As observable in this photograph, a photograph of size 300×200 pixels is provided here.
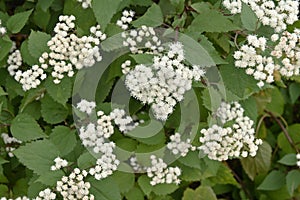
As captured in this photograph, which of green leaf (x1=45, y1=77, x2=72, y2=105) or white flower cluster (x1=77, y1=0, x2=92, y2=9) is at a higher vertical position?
white flower cluster (x1=77, y1=0, x2=92, y2=9)

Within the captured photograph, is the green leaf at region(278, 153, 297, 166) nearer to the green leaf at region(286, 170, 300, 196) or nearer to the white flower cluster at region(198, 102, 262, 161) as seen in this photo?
the green leaf at region(286, 170, 300, 196)

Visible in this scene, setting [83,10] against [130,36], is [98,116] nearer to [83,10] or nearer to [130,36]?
[130,36]

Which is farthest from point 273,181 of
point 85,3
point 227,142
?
point 85,3

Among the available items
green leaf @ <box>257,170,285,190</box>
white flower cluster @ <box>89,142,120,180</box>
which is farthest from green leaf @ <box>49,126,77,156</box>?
green leaf @ <box>257,170,285,190</box>

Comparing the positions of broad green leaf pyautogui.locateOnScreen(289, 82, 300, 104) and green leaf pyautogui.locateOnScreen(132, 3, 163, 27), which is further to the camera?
broad green leaf pyautogui.locateOnScreen(289, 82, 300, 104)

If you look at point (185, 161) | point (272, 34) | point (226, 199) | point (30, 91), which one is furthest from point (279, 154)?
point (30, 91)

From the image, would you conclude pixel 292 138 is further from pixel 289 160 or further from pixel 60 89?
pixel 60 89
